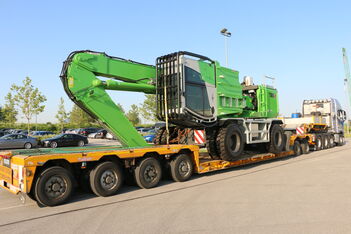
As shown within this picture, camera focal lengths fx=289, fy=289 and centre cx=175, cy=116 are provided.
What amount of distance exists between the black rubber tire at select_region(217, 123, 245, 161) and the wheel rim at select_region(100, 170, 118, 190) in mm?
4057

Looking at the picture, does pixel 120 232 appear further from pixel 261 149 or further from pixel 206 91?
pixel 261 149

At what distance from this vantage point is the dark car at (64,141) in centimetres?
2369

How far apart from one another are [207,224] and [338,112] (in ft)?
70.0

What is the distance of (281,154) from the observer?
13.7 metres

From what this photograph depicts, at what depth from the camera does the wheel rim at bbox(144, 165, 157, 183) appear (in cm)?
771

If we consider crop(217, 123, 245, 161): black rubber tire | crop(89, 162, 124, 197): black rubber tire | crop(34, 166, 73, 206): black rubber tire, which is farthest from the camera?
crop(217, 123, 245, 161): black rubber tire

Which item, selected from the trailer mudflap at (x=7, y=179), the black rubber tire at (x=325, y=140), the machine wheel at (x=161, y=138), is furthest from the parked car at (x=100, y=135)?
the trailer mudflap at (x=7, y=179)

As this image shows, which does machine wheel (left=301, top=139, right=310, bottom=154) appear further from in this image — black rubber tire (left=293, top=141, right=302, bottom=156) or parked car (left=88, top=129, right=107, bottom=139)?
parked car (left=88, top=129, right=107, bottom=139)

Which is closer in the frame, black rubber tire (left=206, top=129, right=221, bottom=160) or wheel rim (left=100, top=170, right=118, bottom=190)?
wheel rim (left=100, top=170, right=118, bottom=190)

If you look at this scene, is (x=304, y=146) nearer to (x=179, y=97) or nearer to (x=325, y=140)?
(x=325, y=140)

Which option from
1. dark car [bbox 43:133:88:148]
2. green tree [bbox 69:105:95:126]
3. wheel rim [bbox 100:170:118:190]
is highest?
green tree [bbox 69:105:95:126]

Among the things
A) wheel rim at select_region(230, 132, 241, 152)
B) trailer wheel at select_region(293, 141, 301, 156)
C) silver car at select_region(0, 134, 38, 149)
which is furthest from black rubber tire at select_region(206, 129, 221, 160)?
silver car at select_region(0, 134, 38, 149)

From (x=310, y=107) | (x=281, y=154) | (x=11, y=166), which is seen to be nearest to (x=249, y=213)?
(x=11, y=166)

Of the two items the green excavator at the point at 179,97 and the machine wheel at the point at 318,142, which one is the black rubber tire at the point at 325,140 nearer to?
the machine wheel at the point at 318,142
